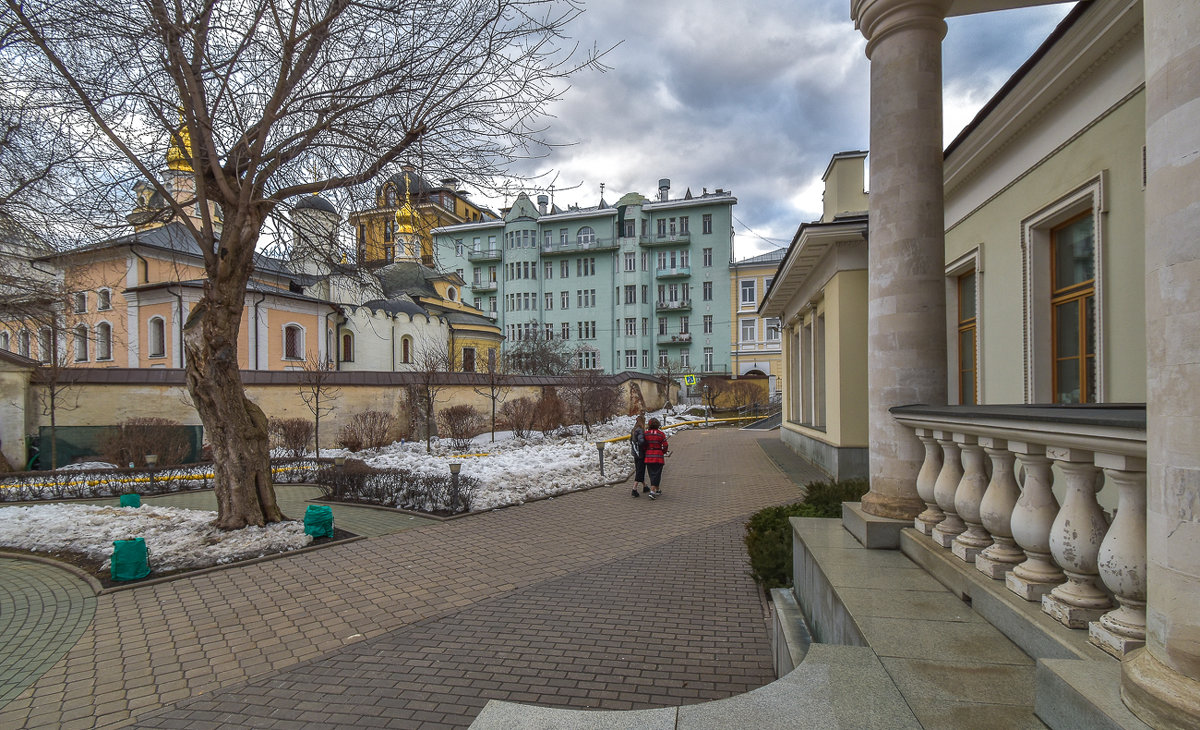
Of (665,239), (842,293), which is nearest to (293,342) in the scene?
(842,293)

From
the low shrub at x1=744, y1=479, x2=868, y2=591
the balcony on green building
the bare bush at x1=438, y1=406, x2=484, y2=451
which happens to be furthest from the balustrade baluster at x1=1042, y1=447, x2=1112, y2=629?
the balcony on green building

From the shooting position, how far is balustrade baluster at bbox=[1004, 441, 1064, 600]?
250cm

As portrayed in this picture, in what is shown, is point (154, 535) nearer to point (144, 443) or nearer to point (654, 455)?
A: point (654, 455)

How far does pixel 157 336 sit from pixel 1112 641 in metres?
39.3

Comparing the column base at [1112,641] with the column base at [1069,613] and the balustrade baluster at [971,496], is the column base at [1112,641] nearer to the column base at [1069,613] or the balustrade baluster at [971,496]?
the column base at [1069,613]

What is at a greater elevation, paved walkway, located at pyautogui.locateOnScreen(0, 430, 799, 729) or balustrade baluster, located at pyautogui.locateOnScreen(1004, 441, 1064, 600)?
balustrade baluster, located at pyautogui.locateOnScreen(1004, 441, 1064, 600)

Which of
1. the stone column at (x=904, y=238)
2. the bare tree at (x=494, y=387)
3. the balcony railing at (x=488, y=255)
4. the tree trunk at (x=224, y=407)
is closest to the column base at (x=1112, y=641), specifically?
the stone column at (x=904, y=238)

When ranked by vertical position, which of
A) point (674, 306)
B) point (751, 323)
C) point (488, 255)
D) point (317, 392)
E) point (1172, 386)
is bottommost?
point (317, 392)

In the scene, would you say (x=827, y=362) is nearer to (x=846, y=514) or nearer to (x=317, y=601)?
(x=846, y=514)

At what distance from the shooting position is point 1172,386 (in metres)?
1.67

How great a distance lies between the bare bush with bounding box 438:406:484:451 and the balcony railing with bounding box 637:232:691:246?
3525 centimetres

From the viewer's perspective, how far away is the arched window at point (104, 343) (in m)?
32.1

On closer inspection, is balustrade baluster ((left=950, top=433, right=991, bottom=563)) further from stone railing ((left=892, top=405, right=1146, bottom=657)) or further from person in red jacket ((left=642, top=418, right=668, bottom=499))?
person in red jacket ((left=642, top=418, right=668, bottom=499))

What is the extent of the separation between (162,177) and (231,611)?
23.0 feet
